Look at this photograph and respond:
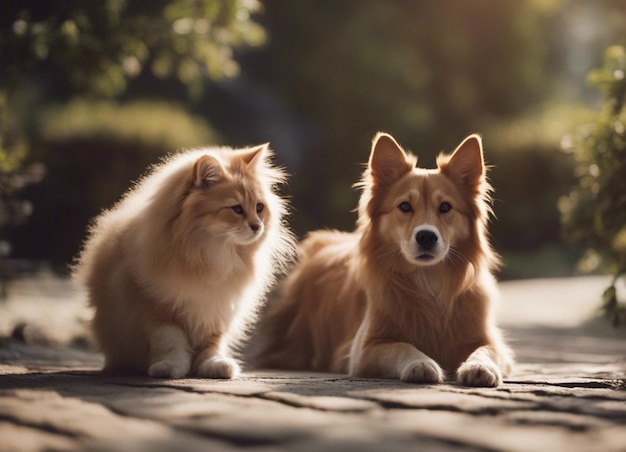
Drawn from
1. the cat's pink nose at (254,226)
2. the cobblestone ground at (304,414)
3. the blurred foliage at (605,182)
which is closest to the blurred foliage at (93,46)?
the cat's pink nose at (254,226)

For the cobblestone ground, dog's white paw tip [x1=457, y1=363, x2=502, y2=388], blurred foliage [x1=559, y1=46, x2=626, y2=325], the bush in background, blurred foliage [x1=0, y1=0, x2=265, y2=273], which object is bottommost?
the cobblestone ground

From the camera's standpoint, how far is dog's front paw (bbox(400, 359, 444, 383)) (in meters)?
3.71

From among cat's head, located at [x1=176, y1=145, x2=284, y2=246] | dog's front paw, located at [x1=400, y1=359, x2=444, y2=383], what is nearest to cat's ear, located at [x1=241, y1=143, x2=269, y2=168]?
cat's head, located at [x1=176, y1=145, x2=284, y2=246]

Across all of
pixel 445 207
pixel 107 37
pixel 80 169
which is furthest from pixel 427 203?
pixel 80 169

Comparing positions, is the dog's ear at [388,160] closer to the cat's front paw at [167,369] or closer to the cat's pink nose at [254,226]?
the cat's pink nose at [254,226]

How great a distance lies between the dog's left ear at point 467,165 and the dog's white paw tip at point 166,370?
5.84 feet

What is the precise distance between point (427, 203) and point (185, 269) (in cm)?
129

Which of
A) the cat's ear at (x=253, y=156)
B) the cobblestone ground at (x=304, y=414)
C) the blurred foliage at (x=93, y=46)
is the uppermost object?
the blurred foliage at (x=93, y=46)

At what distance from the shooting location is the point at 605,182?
16.9 ft

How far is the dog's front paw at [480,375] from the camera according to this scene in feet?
11.7

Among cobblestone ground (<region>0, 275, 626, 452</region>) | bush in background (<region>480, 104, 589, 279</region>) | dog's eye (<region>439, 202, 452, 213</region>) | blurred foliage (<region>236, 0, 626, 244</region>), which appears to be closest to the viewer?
cobblestone ground (<region>0, 275, 626, 452</region>)

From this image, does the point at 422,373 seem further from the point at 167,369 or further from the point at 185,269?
the point at 185,269

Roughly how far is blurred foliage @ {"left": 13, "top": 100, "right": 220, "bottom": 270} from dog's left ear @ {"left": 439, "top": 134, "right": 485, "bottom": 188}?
7.88 m

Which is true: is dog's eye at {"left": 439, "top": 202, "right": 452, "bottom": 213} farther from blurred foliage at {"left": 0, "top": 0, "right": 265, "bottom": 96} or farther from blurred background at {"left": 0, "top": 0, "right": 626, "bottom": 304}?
blurred foliage at {"left": 0, "top": 0, "right": 265, "bottom": 96}
